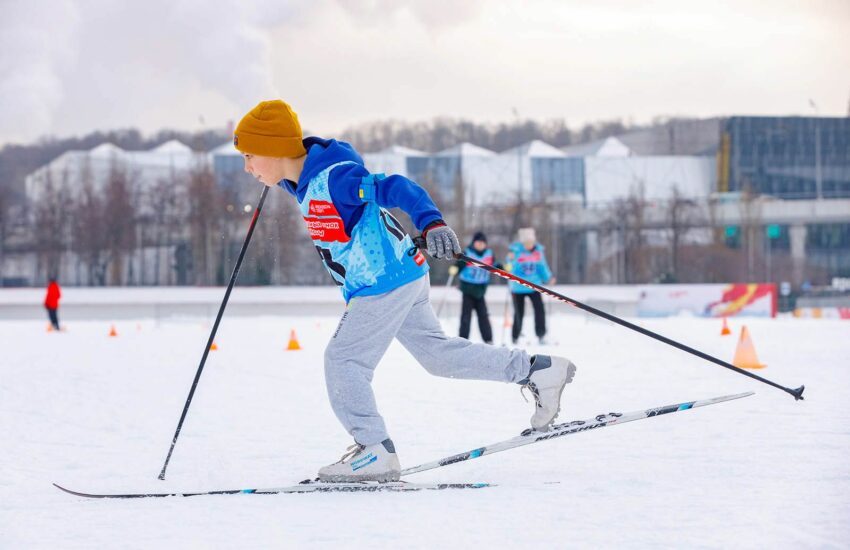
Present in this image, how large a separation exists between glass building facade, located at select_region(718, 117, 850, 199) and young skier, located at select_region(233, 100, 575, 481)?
62.2 metres

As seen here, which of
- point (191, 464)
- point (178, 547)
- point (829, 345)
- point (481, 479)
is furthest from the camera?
point (829, 345)

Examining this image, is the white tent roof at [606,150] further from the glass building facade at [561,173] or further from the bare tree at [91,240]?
the bare tree at [91,240]

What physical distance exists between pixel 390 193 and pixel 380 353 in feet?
2.13

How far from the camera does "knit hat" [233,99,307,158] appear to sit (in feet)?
12.7

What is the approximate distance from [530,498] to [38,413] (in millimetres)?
4074

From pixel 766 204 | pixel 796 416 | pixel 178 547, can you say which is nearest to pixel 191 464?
pixel 178 547

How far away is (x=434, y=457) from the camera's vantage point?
468cm

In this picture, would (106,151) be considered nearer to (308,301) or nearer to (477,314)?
(308,301)

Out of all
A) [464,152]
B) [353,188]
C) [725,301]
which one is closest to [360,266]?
[353,188]

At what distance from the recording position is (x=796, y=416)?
5496mm

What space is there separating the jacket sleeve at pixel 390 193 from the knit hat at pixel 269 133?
27cm

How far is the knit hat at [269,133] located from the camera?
3.88 m

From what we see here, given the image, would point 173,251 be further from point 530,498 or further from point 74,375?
point 530,498

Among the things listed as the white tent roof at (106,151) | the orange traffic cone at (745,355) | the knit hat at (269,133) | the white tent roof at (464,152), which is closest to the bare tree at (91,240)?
the white tent roof at (106,151)
